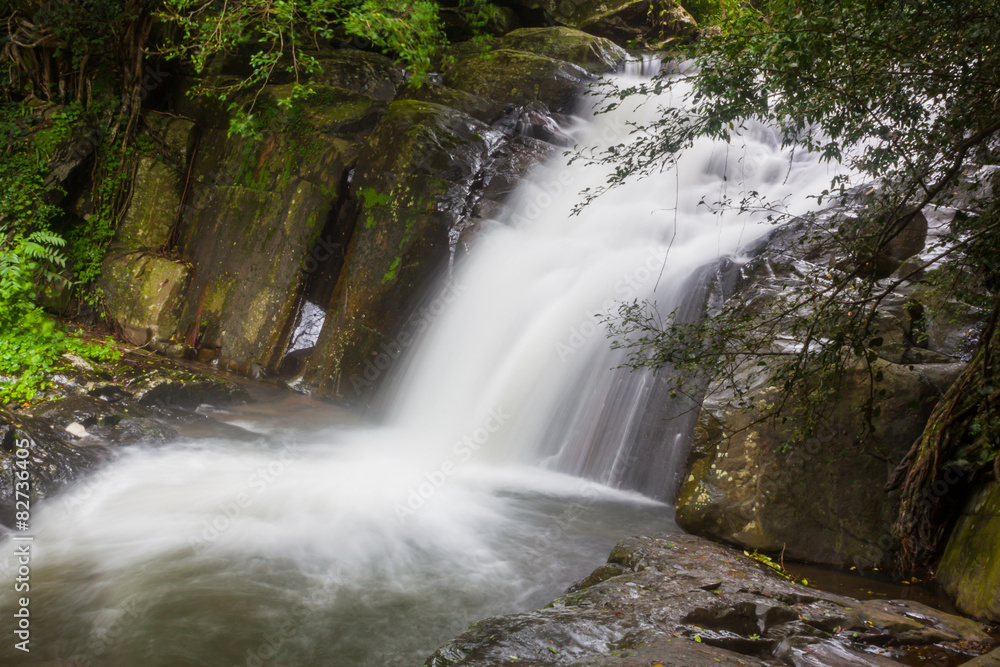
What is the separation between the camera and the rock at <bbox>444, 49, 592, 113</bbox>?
1020 centimetres

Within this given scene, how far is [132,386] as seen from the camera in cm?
663

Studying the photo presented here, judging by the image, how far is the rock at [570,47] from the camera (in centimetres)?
1133

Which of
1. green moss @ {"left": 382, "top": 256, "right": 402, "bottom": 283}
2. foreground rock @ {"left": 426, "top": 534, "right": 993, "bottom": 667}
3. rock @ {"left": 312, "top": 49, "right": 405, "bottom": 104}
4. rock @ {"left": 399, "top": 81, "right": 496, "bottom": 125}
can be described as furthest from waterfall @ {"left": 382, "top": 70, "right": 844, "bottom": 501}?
rock @ {"left": 312, "top": 49, "right": 405, "bottom": 104}

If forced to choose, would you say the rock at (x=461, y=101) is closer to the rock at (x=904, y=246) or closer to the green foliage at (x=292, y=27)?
the green foliage at (x=292, y=27)

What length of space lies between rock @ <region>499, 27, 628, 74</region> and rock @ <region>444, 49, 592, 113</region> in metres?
0.76

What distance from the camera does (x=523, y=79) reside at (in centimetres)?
1031

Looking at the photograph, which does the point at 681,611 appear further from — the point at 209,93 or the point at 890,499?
the point at 209,93

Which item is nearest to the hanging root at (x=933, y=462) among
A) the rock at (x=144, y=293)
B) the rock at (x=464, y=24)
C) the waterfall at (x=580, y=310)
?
the waterfall at (x=580, y=310)

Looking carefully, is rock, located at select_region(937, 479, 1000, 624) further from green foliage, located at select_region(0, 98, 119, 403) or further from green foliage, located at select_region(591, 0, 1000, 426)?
green foliage, located at select_region(0, 98, 119, 403)

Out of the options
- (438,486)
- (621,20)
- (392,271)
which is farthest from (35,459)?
(621,20)

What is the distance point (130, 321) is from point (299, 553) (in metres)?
6.45

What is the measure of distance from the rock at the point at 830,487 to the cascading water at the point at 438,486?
74 centimetres

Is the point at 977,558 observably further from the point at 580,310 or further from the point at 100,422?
the point at 100,422

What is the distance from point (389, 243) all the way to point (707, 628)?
602 centimetres
